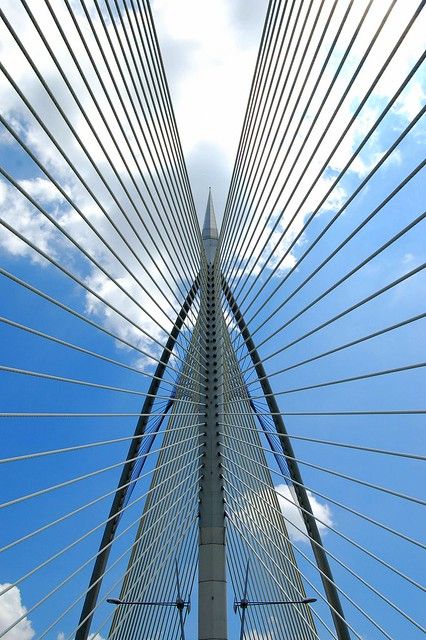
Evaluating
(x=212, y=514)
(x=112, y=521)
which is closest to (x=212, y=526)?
(x=212, y=514)

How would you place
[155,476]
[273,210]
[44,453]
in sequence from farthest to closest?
[155,476] → [273,210] → [44,453]

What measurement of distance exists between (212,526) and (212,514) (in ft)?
0.46

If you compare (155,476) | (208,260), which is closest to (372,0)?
(208,260)

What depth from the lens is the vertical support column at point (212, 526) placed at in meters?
6.50

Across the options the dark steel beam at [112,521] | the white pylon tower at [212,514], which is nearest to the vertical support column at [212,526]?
the white pylon tower at [212,514]

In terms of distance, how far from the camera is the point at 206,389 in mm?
7828

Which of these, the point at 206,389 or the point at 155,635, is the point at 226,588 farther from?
the point at 155,635

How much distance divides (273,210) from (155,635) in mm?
9099

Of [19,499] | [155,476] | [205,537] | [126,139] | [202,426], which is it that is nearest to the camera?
[19,499]

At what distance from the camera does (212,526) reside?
6.96m

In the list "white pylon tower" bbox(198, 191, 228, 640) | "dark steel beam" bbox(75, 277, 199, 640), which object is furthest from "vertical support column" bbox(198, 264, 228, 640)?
"dark steel beam" bbox(75, 277, 199, 640)

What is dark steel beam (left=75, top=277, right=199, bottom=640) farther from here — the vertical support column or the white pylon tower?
the vertical support column

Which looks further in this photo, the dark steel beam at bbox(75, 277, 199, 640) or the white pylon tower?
the dark steel beam at bbox(75, 277, 199, 640)

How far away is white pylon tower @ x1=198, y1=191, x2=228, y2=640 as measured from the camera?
650 centimetres
